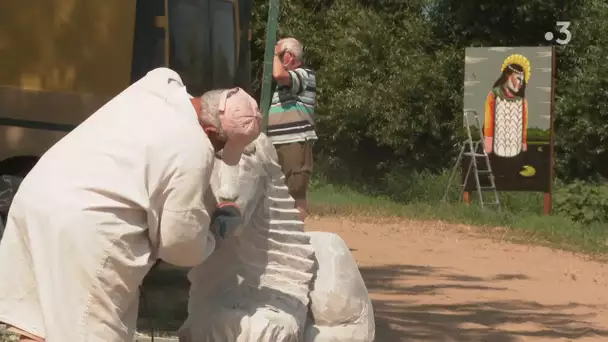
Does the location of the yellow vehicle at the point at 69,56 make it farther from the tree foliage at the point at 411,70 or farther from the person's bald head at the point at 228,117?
the tree foliage at the point at 411,70

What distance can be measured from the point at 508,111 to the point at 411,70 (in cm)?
397

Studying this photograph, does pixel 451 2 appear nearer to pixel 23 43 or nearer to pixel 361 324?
pixel 23 43

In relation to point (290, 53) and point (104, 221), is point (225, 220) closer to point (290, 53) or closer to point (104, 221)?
point (104, 221)

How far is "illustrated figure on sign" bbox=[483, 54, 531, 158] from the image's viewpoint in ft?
50.8

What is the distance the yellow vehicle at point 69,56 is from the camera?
268 inches

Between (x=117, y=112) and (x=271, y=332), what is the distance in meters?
1.05

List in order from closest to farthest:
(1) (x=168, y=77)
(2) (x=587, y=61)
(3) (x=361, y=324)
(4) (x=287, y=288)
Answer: (1) (x=168, y=77) → (4) (x=287, y=288) → (3) (x=361, y=324) → (2) (x=587, y=61)

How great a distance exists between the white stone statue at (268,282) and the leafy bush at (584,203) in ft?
33.2

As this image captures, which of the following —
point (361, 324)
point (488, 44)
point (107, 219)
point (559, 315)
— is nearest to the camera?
point (107, 219)

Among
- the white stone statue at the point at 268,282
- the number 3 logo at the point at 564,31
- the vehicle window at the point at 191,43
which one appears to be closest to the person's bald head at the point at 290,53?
the vehicle window at the point at 191,43

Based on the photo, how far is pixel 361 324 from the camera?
4543 millimetres

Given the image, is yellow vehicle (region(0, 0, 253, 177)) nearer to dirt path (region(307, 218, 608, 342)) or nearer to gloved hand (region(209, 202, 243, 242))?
dirt path (region(307, 218, 608, 342))

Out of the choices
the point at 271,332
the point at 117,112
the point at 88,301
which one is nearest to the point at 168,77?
the point at 117,112

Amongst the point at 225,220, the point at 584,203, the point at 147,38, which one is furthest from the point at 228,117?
the point at 584,203
